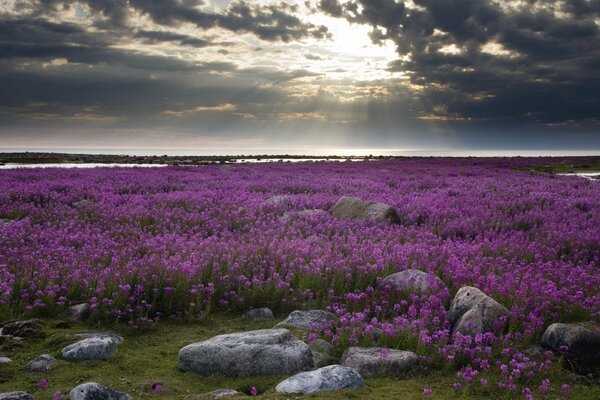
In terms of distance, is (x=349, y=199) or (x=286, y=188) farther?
(x=286, y=188)

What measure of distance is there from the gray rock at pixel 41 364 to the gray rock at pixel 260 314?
258 centimetres

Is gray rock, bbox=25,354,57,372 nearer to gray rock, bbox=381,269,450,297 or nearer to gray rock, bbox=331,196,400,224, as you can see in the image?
gray rock, bbox=381,269,450,297

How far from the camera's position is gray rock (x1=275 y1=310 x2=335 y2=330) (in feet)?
20.2

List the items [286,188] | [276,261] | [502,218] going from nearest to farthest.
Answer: [276,261], [502,218], [286,188]

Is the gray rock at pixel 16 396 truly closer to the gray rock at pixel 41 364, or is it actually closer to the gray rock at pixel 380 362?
the gray rock at pixel 41 364

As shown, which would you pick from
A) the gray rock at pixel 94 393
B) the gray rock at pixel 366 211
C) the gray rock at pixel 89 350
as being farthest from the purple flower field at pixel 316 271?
the gray rock at pixel 94 393

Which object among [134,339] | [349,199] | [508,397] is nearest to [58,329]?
[134,339]

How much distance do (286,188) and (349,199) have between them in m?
8.56

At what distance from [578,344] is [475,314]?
43.5 inches

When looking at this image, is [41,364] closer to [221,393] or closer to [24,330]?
[24,330]

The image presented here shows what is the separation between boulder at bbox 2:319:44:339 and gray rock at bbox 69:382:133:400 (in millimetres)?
2127

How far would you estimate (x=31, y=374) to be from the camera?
456cm

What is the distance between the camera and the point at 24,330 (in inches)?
221

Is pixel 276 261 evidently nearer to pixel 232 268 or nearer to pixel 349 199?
pixel 232 268
